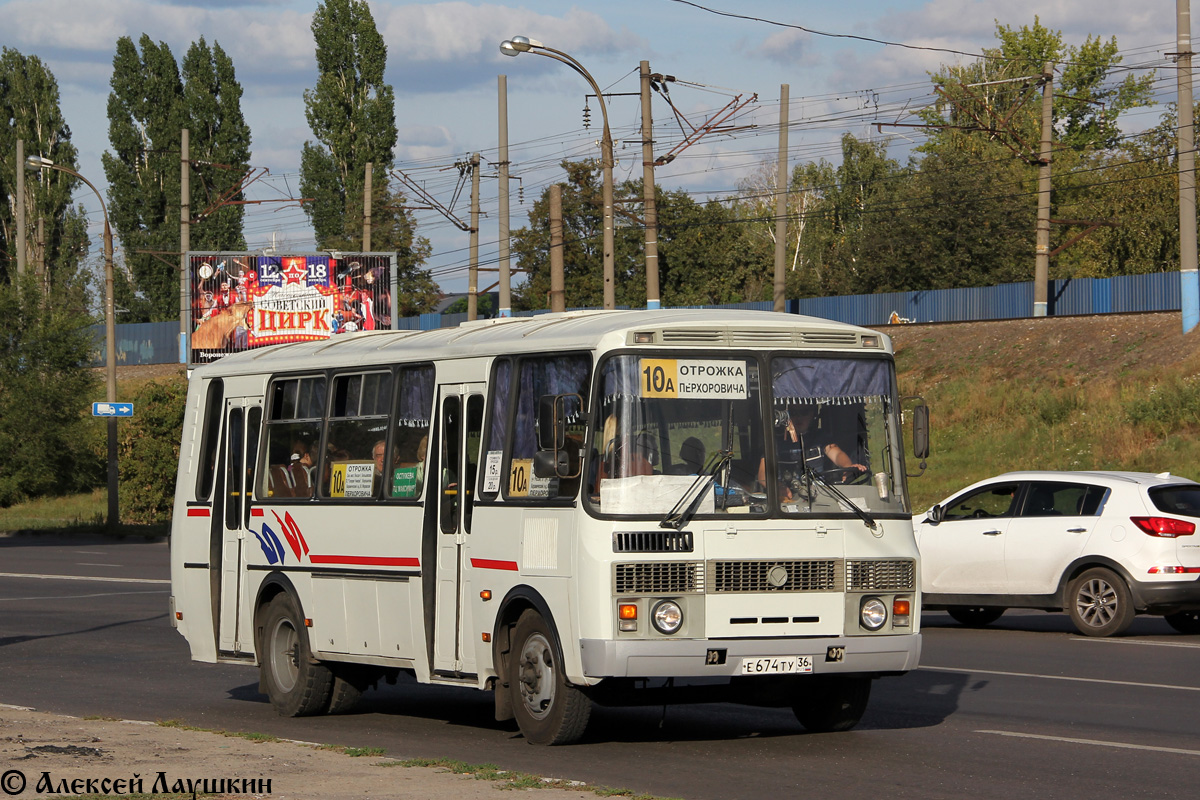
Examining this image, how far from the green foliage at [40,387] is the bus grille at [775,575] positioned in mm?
47599

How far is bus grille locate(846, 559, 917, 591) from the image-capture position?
984 cm

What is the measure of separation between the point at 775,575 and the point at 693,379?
49.4 inches

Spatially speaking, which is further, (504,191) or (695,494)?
(504,191)

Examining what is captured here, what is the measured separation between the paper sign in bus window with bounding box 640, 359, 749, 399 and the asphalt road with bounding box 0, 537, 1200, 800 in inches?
84.1

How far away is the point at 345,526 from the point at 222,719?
1624 millimetres

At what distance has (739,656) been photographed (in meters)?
9.51

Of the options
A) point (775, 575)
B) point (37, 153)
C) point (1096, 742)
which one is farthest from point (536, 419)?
point (37, 153)

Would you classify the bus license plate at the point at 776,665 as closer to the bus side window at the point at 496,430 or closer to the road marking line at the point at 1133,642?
the bus side window at the point at 496,430

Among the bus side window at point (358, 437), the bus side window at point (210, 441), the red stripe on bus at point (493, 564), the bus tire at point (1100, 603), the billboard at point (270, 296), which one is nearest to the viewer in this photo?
the red stripe on bus at point (493, 564)

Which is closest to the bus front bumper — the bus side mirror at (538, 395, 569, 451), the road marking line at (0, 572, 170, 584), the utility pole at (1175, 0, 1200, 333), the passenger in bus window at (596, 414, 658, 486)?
the passenger in bus window at (596, 414, 658, 486)

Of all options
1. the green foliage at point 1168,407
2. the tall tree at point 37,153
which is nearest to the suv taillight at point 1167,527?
the green foliage at point 1168,407

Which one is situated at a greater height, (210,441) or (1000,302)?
(1000,302)

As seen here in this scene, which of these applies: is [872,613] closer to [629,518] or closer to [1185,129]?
[629,518]

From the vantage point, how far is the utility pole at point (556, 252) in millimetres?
32656
